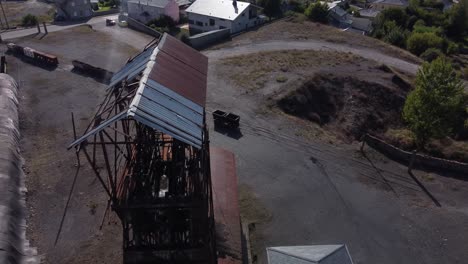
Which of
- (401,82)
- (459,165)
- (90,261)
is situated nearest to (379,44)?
(401,82)

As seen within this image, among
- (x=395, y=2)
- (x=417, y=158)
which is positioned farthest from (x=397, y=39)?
(x=395, y=2)

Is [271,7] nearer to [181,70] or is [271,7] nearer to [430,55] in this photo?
[430,55]

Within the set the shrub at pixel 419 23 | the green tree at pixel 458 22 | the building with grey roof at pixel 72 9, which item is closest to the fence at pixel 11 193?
the building with grey roof at pixel 72 9

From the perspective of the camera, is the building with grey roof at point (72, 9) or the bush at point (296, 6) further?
the bush at point (296, 6)

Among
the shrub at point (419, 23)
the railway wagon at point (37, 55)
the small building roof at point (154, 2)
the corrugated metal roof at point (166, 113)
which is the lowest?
the railway wagon at point (37, 55)

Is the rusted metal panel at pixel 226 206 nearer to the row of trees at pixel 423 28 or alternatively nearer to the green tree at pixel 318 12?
the row of trees at pixel 423 28

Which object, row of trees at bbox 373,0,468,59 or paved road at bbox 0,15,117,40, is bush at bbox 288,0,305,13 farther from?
paved road at bbox 0,15,117,40

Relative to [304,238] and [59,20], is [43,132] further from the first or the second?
[59,20]
